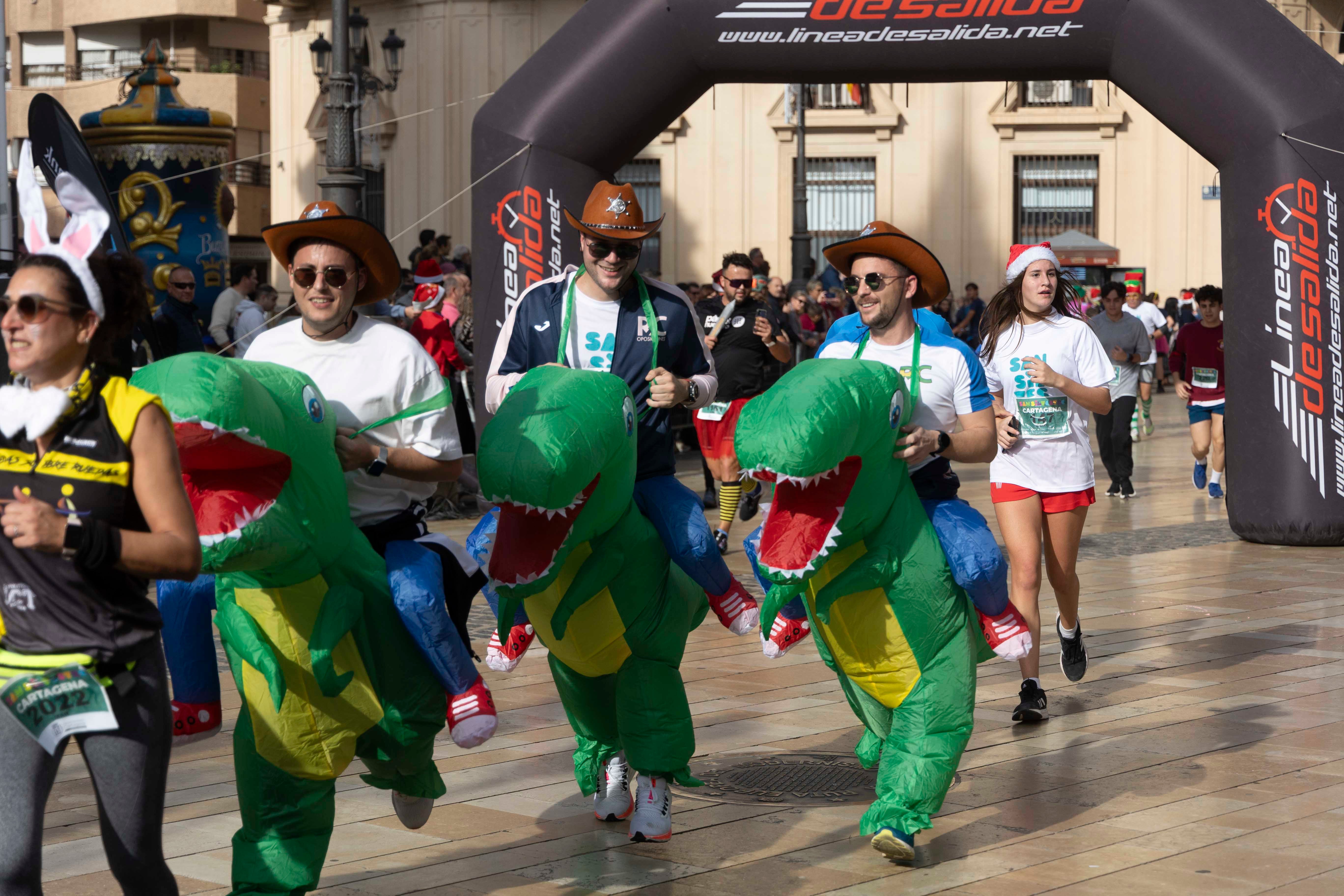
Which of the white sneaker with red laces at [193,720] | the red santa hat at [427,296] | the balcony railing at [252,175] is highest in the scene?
the balcony railing at [252,175]

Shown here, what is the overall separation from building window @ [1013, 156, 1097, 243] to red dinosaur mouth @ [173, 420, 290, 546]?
1260 inches

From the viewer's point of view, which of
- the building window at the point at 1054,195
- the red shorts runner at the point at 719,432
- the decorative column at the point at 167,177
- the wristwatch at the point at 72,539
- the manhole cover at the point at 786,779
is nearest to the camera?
the wristwatch at the point at 72,539

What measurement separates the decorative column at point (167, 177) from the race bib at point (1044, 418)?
12.6 m

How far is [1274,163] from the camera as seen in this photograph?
11047 mm

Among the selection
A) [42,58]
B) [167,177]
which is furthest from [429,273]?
[42,58]

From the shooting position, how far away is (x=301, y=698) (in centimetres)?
432

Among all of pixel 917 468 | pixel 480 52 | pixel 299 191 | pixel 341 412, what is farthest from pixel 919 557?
pixel 299 191

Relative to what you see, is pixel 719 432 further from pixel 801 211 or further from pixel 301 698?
pixel 801 211

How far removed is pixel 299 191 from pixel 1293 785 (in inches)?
1297

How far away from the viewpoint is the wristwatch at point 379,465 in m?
4.48

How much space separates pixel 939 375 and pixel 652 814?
1.65m

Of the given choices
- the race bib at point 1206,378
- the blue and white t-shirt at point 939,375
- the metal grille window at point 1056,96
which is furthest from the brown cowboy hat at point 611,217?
the metal grille window at point 1056,96

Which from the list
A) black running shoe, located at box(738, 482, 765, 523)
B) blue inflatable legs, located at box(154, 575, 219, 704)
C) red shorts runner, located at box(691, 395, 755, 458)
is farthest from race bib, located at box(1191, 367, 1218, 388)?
blue inflatable legs, located at box(154, 575, 219, 704)

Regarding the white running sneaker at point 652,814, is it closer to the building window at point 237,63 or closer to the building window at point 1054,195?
the building window at point 1054,195
